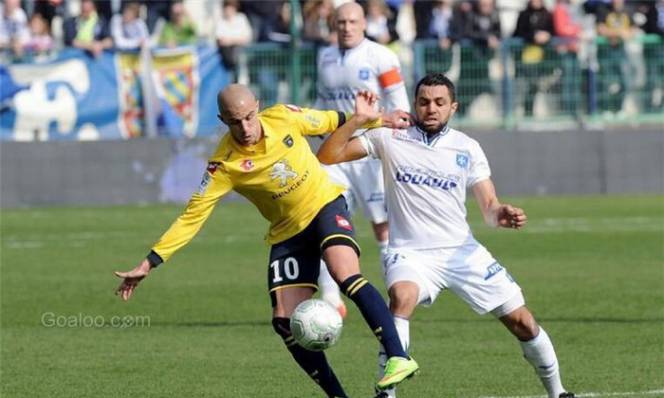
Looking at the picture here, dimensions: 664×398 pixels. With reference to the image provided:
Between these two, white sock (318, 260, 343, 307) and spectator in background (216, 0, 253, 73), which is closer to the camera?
white sock (318, 260, 343, 307)

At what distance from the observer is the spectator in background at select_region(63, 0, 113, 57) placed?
24.5 metres

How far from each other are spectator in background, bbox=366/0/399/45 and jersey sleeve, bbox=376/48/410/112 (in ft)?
34.4

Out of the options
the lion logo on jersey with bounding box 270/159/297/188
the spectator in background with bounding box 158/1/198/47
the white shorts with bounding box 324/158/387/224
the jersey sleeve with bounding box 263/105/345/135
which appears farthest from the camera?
the spectator in background with bounding box 158/1/198/47

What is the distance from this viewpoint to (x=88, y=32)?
24.7 m

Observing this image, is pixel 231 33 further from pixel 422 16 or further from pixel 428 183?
pixel 428 183

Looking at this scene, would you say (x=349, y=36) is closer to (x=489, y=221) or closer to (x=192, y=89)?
(x=489, y=221)

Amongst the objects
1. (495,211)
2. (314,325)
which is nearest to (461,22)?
(495,211)

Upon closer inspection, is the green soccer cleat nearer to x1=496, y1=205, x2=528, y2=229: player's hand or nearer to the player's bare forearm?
x1=496, y1=205, x2=528, y2=229: player's hand

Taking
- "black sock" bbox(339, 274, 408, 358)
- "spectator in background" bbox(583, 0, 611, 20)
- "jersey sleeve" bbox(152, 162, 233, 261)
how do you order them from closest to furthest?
"black sock" bbox(339, 274, 408, 358) → "jersey sleeve" bbox(152, 162, 233, 261) → "spectator in background" bbox(583, 0, 611, 20)

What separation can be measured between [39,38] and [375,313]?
17015 mm

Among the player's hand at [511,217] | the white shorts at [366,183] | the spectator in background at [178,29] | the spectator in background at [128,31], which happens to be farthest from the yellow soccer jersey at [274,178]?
the spectator in background at [178,29]

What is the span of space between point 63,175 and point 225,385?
1502cm

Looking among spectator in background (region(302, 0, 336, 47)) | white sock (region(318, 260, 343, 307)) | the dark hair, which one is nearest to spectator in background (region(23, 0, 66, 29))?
spectator in background (region(302, 0, 336, 47))

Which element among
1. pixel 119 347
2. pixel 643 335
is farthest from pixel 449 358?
pixel 119 347
